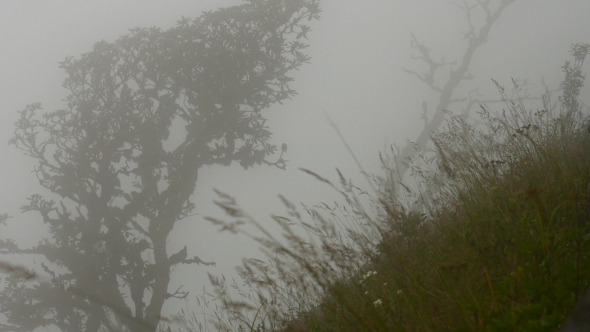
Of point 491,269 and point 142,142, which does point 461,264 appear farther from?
point 142,142

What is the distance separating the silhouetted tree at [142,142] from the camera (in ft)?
43.4

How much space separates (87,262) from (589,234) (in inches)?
525

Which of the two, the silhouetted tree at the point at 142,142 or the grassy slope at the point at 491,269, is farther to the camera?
the silhouetted tree at the point at 142,142

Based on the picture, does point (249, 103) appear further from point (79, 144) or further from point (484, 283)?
point (484, 283)

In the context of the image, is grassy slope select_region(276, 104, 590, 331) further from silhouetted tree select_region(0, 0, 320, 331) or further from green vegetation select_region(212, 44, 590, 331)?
silhouetted tree select_region(0, 0, 320, 331)

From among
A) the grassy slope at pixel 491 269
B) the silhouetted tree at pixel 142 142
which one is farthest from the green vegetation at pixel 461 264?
the silhouetted tree at pixel 142 142

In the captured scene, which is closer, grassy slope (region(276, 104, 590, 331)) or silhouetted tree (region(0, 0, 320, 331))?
grassy slope (region(276, 104, 590, 331))

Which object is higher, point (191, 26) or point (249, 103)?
point (191, 26)

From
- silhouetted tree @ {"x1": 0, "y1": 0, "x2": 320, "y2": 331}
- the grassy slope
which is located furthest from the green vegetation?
silhouetted tree @ {"x1": 0, "y1": 0, "x2": 320, "y2": 331}

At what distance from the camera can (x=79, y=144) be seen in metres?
13.8

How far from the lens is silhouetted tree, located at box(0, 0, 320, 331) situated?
13219 mm

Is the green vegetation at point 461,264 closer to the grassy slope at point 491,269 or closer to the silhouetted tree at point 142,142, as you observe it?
the grassy slope at point 491,269

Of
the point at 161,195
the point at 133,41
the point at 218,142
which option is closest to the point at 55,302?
the point at 161,195

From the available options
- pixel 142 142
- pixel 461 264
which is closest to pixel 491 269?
pixel 461 264
